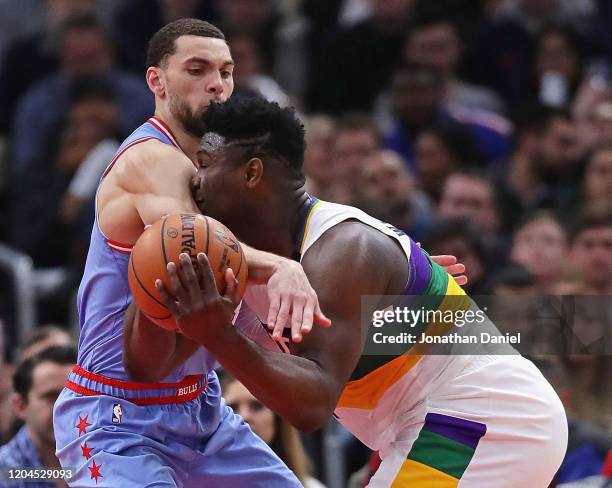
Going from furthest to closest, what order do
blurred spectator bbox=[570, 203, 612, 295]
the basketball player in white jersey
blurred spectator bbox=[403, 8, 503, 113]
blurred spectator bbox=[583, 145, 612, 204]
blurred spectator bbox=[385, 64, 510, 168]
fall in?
blurred spectator bbox=[403, 8, 503, 113] < blurred spectator bbox=[385, 64, 510, 168] < blurred spectator bbox=[583, 145, 612, 204] < blurred spectator bbox=[570, 203, 612, 295] < the basketball player in white jersey

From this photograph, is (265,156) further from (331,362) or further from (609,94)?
(609,94)

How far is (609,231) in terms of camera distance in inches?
376

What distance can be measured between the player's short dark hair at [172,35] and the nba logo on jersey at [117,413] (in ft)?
5.05

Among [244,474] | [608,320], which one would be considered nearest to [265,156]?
[244,474]

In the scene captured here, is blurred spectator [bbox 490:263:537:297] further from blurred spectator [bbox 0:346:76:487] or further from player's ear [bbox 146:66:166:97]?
player's ear [bbox 146:66:166:97]

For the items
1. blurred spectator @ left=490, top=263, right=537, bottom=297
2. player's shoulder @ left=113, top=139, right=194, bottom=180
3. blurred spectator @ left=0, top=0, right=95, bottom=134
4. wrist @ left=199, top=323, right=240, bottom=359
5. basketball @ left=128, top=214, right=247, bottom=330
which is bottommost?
wrist @ left=199, top=323, right=240, bottom=359

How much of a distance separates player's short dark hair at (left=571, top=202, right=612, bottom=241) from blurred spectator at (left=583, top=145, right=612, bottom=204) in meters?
0.35

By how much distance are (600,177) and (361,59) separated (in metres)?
3.24

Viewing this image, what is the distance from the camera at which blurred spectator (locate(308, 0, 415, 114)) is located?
42.1 feet

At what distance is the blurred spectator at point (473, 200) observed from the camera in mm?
10523

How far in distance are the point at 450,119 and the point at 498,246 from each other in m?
2.21

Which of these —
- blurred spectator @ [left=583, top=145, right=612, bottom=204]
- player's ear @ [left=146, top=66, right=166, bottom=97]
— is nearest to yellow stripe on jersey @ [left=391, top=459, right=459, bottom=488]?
player's ear @ [left=146, top=66, right=166, bottom=97]

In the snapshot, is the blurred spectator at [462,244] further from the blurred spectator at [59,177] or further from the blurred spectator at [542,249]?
the blurred spectator at [59,177]

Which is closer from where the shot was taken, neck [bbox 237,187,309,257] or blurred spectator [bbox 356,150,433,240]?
neck [bbox 237,187,309,257]
